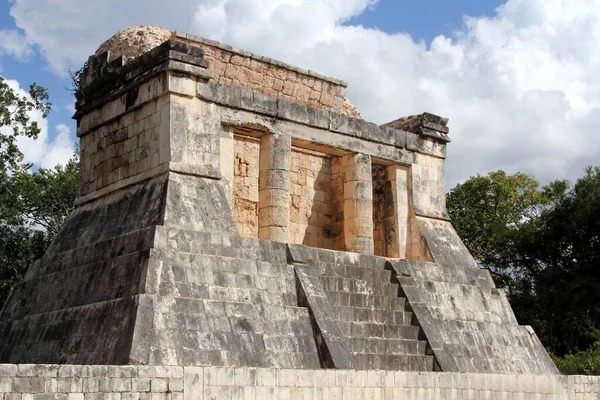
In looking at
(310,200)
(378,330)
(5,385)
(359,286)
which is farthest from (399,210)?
(5,385)

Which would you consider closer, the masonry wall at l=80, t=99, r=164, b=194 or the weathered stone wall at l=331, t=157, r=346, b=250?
the masonry wall at l=80, t=99, r=164, b=194

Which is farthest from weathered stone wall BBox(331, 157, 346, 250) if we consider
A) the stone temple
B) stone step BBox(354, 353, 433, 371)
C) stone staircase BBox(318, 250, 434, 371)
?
stone step BBox(354, 353, 433, 371)

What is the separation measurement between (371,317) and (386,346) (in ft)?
1.72

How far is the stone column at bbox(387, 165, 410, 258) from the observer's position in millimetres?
16219

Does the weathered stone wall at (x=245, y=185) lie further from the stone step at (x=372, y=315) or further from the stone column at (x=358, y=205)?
the stone step at (x=372, y=315)

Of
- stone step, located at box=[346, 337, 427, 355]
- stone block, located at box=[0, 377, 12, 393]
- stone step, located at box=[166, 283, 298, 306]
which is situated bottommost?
stone block, located at box=[0, 377, 12, 393]

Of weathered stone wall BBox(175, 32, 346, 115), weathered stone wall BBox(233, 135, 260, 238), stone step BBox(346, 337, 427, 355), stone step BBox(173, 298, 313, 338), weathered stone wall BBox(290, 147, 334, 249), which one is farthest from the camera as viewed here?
weathered stone wall BBox(290, 147, 334, 249)

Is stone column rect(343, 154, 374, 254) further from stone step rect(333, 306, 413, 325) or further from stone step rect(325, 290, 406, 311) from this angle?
stone step rect(333, 306, 413, 325)

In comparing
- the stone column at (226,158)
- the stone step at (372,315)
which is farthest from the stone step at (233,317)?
the stone column at (226,158)

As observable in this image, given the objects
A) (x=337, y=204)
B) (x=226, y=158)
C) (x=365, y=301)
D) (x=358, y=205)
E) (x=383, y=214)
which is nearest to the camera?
(x=365, y=301)

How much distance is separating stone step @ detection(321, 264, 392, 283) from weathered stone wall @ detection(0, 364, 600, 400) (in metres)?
2.38

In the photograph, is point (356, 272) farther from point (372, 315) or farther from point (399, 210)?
point (399, 210)

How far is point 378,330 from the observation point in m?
13.7

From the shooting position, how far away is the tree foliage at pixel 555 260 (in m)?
25.7
